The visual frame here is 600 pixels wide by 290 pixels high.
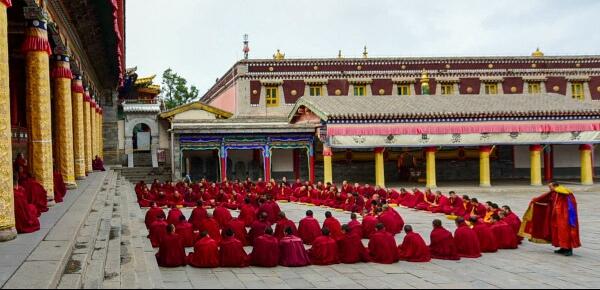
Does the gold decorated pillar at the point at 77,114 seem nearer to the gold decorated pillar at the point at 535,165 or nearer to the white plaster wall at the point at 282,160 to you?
the white plaster wall at the point at 282,160

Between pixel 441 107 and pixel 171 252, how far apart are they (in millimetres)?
18178

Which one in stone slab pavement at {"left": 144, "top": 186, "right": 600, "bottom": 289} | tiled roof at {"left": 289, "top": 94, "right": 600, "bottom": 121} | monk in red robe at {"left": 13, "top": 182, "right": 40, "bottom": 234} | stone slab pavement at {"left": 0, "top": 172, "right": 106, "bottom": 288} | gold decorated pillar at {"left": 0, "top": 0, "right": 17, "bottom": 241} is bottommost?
stone slab pavement at {"left": 144, "top": 186, "right": 600, "bottom": 289}

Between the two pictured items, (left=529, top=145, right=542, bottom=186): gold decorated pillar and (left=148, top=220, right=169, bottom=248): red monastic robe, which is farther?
(left=529, top=145, right=542, bottom=186): gold decorated pillar

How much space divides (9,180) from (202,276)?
2.82 m

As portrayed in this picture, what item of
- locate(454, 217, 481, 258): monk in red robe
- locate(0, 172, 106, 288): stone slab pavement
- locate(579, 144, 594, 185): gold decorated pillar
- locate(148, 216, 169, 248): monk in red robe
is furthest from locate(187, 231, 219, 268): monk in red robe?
locate(579, 144, 594, 185): gold decorated pillar

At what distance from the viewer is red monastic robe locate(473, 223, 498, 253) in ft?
34.2

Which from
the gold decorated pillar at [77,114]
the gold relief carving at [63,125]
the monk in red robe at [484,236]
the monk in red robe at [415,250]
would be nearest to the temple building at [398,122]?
the gold decorated pillar at [77,114]

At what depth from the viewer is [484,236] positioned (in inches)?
412

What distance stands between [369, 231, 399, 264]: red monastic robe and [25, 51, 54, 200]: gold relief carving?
5472 millimetres

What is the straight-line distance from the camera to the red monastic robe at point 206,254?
8.74 m

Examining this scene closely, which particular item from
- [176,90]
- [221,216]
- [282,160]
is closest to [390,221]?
[221,216]

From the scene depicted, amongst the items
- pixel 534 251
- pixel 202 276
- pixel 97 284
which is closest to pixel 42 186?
pixel 202 276

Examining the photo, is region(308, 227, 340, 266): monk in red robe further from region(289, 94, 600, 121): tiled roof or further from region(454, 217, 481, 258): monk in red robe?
region(289, 94, 600, 121): tiled roof

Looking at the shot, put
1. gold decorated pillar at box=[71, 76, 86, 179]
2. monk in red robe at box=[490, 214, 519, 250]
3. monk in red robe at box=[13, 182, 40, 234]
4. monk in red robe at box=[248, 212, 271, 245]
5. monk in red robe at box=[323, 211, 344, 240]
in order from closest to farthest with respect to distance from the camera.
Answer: monk in red robe at box=[13, 182, 40, 234] < monk in red robe at box=[248, 212, 271, 245] < monk in red robe at box=[490, 214, 519, 250] < monk in red robe at box=[323, 211, 344, 240] < gold decorated pillar at box=[71, 76, 86, 179]
